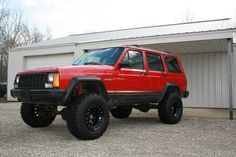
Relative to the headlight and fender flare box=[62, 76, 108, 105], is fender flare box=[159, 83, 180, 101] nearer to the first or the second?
fender flare box=[62, 76, 108, 105]

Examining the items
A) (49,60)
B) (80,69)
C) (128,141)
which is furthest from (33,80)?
(49,60)

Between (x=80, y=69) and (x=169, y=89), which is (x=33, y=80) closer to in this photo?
(x=80, y=69)

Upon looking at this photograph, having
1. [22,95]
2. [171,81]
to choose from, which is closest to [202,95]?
[171,81]

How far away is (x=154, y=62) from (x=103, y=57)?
1778mm

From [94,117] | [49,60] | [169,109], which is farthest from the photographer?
[49,60]

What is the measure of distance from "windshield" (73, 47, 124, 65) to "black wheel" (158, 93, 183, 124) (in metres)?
2.23

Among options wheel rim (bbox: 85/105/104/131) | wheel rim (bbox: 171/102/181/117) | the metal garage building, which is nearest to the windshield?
wheel rim (bbox: 85/105/104/131)

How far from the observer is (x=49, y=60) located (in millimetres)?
16750

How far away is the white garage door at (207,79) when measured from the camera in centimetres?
1366

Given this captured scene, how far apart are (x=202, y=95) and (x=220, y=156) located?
9.46 m

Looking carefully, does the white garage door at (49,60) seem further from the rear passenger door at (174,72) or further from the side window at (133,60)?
the side window at (133,60)

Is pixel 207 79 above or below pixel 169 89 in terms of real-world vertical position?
above

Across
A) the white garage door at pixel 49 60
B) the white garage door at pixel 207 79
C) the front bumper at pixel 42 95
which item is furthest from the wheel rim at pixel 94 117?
the white garage door at pixel 49 60

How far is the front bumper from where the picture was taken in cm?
571
